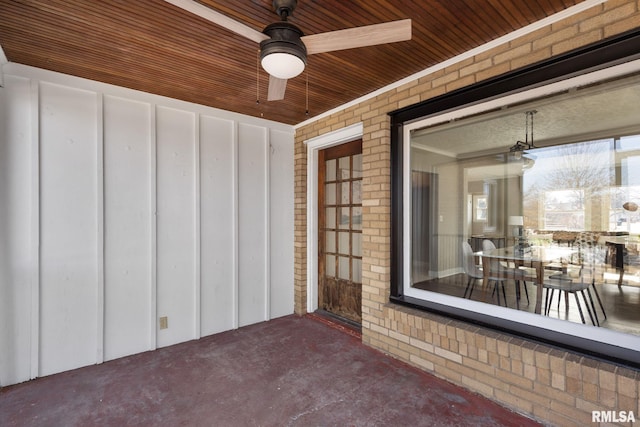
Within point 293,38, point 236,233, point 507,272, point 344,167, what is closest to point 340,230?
point 344,167

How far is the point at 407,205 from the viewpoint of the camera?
2973mm

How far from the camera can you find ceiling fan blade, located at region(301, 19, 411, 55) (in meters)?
1.57

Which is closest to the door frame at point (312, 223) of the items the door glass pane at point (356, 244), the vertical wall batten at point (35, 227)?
the door glass pane at point (356, 244)

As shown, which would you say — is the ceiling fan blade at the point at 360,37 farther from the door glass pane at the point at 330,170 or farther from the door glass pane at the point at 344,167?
the door glass pane at the point at 330,170

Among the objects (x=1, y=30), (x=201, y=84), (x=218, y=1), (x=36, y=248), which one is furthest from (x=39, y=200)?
(x=218, y=1)

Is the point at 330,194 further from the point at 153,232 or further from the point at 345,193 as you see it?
the point at 153,232

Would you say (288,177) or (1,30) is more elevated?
(1,30)

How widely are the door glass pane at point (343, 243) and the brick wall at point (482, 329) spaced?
0.72 metres

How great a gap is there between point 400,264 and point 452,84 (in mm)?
1701

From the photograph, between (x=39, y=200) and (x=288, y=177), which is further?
(x=288, y=177)

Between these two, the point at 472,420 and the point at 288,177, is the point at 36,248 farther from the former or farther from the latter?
the point at 472,420

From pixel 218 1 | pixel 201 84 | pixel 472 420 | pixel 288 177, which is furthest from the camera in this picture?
pixel 288 177

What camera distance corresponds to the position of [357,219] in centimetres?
381

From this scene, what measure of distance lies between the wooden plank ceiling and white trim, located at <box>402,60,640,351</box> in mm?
460
